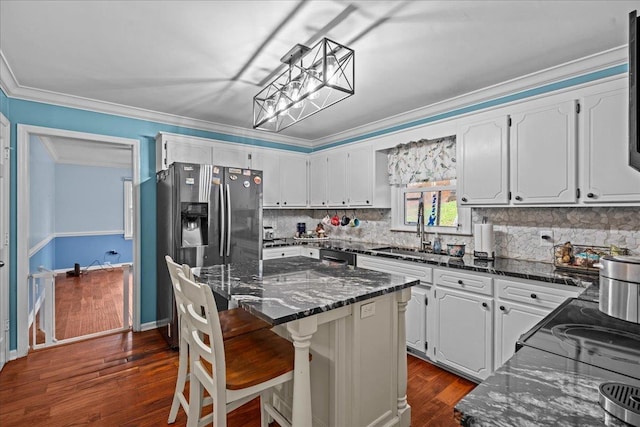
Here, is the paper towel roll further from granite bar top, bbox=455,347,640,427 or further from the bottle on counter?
granite bar top, bbox=455,347,640,427

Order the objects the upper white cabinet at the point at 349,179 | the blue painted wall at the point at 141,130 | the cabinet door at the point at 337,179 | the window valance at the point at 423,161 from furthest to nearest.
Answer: the cabinet door at the point at 337,179 → the upper white cabinet at the point at 349,179 → the window valance at the point at 423,161 → the blue painted wall at the point at 141,130

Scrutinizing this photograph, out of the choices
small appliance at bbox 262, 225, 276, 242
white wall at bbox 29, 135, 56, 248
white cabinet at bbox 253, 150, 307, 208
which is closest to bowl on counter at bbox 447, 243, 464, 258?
white cabinet at bbox 253, 150, 307, 208

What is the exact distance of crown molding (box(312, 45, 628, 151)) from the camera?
7.06ft

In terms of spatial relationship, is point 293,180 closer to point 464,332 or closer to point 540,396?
point 464,332

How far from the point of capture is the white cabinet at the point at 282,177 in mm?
4211

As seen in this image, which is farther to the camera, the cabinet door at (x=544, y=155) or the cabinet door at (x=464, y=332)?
the cabinet door at (x=464, y=332)

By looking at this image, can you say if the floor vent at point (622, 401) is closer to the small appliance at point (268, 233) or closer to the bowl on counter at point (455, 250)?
the bowl on counter at point (455, 250)

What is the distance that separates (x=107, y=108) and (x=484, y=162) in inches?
146

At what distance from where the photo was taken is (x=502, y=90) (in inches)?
105

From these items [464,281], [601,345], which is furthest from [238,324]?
[464,281]

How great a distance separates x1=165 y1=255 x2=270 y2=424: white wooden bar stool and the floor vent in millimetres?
1501

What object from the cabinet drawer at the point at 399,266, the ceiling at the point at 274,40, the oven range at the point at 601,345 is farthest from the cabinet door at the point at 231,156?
the oven range at the point at 601,345

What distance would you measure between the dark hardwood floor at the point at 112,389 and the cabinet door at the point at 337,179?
2.11m

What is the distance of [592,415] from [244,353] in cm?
134
